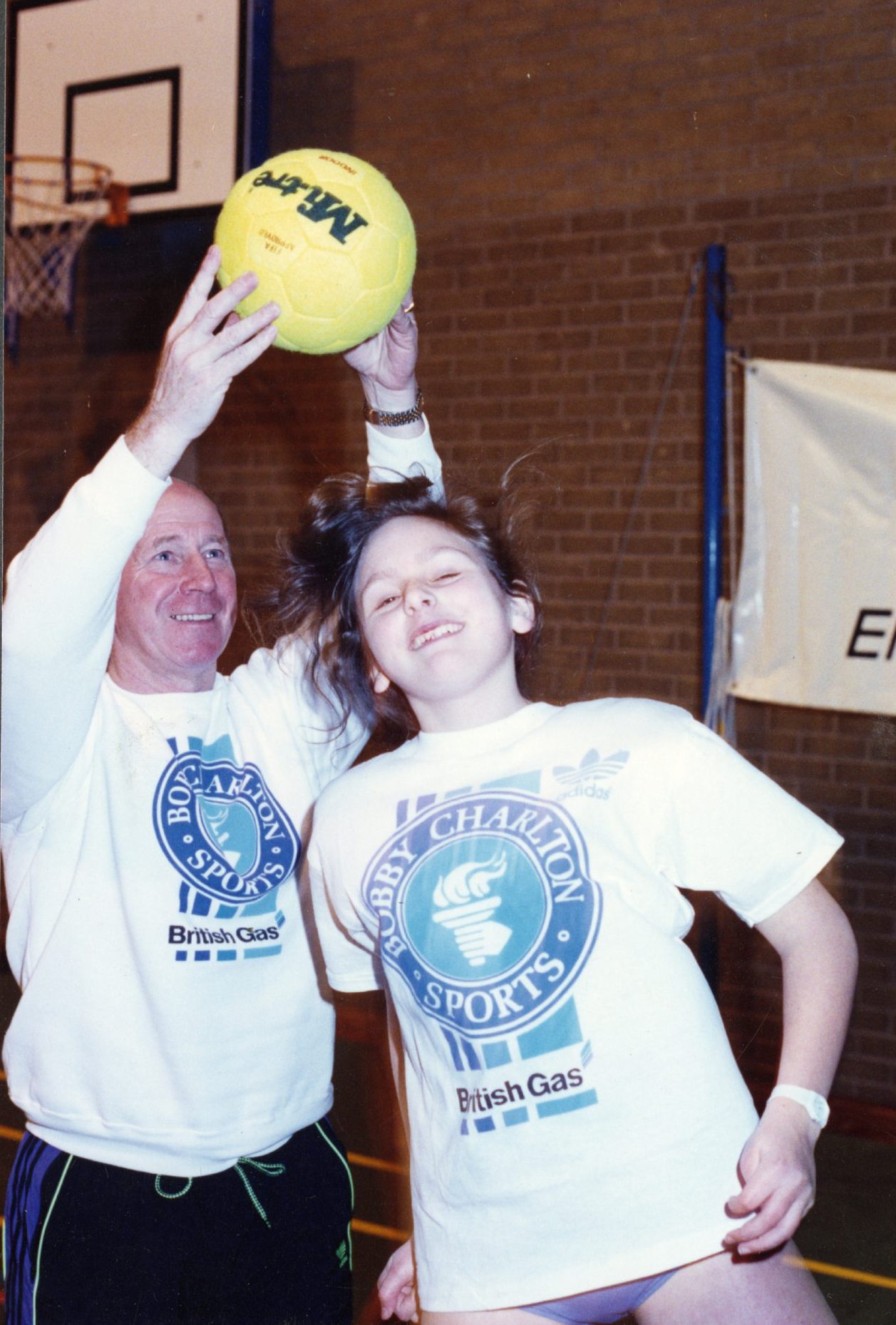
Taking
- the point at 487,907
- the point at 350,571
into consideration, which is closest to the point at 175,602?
the point at 350,571

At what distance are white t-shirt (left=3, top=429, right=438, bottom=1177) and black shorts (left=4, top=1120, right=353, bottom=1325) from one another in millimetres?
35

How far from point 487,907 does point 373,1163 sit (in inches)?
83.8

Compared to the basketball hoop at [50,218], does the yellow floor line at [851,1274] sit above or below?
below

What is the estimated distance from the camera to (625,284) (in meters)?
4.16

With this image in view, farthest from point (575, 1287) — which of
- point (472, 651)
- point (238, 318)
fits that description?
point (238, 318)

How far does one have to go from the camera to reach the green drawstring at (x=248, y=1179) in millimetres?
1639

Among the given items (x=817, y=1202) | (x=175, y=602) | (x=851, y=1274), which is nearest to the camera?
(x=175, y=602)

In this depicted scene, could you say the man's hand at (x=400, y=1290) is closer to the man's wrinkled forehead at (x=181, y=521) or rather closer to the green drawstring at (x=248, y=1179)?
the green drawstring at (x=248, y=1179)

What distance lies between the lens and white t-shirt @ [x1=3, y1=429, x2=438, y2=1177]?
163 centimetres

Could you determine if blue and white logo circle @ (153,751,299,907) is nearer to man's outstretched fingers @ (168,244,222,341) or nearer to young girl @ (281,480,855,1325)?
young girl @ (281,480,855,1325)

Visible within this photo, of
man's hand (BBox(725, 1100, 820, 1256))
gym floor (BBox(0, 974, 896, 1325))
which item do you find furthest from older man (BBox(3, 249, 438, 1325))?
man's hand (BBox(725, 1100, 820, 1256))

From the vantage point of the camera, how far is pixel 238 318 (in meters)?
1.52

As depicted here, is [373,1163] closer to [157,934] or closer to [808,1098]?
[157,934]

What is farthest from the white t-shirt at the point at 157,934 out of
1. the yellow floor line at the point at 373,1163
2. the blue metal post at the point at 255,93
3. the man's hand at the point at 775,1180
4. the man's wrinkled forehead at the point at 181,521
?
the blue metal post at the point at 255,93
